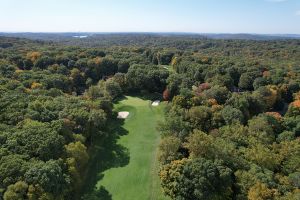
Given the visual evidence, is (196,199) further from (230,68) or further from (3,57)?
(3,57)

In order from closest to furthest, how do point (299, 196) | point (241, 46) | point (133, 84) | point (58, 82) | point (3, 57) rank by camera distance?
point (299, 196) < point (58, 82) < point (133, 84) < point (3, 57) < point (241, 46)

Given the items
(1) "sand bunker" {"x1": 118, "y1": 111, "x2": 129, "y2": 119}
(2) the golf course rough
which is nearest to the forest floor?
(2) the golf course rough

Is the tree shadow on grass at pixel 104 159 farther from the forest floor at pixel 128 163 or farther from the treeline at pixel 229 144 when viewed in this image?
the treeline at pixel 229 144

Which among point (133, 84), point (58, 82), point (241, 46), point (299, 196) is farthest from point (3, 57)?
point (241, 46)

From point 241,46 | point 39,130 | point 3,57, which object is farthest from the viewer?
point 241,46

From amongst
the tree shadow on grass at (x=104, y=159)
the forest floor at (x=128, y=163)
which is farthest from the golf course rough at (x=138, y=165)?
the tree shadow on grass at (x=104, y=159)

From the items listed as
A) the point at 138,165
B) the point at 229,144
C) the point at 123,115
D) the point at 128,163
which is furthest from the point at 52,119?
the point at 229,144

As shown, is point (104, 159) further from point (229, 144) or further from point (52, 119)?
point (229, 144)
